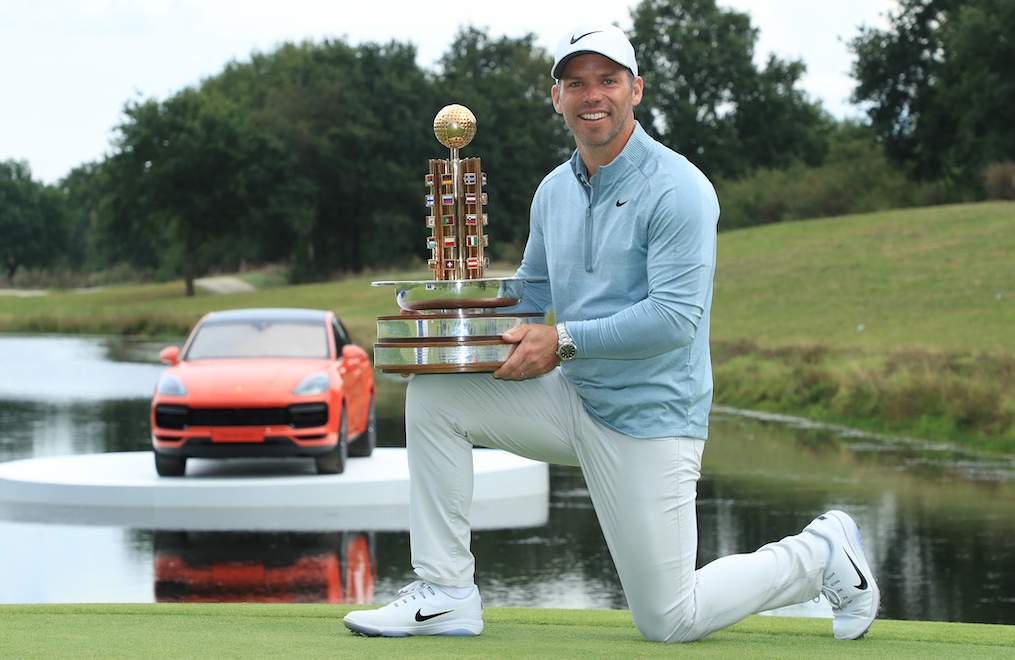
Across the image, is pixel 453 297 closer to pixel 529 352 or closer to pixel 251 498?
pixel 529 352

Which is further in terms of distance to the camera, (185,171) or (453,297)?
(185,171)

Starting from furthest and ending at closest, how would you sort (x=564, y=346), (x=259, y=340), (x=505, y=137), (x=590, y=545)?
(x=505, y=137) → (x=259, y=340) → (x=590, y=545) → (x=564, y=346)

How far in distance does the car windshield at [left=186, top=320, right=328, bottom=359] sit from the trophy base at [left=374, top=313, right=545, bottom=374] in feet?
30.2

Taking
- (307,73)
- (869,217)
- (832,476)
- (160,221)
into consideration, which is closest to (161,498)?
(832,476)

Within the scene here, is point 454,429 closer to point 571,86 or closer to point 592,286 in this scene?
point 592,286

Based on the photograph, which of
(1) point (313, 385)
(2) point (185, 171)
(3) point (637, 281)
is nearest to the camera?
(3) point (637, 281)

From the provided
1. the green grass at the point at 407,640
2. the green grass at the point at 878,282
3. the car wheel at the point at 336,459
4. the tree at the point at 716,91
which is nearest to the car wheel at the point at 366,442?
→ the car wheel at the point at 336,459

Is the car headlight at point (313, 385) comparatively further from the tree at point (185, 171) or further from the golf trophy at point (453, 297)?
the tree at point (185, 171)

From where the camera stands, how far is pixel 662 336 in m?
4.70

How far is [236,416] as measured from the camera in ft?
41.9

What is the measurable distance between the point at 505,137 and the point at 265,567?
77.8 meters

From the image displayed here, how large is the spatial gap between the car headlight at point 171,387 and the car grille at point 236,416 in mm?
110

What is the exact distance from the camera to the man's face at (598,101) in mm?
4887

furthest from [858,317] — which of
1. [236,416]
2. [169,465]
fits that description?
[236,416]
